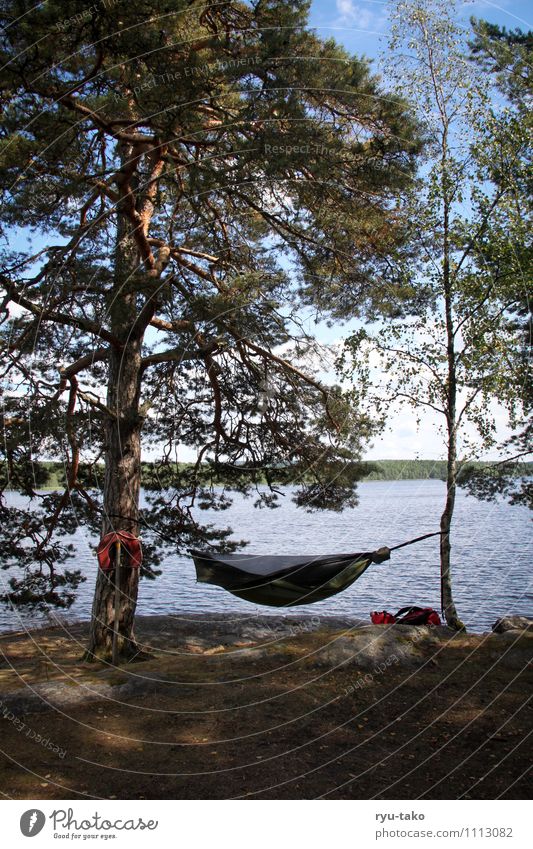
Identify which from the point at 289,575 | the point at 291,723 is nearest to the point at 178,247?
the point at 289,575

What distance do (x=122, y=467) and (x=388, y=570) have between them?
11.8m

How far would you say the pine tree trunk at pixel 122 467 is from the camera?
329 inches

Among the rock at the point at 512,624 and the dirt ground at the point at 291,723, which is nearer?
the dirt ground at the point at 291,723

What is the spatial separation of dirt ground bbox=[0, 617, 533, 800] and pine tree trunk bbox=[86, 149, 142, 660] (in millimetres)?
646

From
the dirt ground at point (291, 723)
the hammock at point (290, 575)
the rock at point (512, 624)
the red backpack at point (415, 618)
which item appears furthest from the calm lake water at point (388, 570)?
the dirt ground at point (291, 723)

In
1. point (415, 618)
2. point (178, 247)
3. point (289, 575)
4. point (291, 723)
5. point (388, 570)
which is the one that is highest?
point (178, 247)

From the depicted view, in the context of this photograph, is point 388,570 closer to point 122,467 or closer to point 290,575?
point 122,467

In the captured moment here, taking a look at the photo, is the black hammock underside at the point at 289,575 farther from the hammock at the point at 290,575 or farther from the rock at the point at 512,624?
the rock at the point at 512,624

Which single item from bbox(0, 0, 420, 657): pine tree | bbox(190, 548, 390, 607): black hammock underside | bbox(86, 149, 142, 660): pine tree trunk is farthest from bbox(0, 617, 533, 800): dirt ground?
bbox(0, 0, 420, 657): pine tree

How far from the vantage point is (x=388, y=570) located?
18516mm

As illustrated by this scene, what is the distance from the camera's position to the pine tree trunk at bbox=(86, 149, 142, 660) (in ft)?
27.4

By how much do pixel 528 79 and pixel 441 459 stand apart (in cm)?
543

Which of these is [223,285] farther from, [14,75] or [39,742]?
[39,742]

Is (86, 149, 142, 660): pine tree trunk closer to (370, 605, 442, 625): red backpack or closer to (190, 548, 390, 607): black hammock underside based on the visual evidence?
(190, 548, 390, 607): black hammock underside
